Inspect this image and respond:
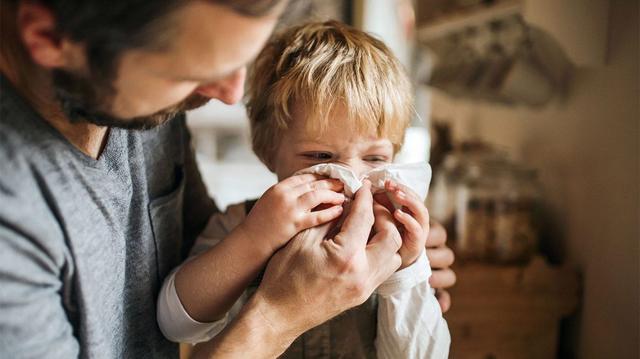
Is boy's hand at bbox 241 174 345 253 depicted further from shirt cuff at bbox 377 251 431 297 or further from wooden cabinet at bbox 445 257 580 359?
wooden cabinet at bbox 445 257 580 359

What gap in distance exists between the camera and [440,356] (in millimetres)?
933

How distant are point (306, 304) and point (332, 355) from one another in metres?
0.29

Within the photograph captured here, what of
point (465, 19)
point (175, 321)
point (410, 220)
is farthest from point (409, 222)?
point (465, 19)

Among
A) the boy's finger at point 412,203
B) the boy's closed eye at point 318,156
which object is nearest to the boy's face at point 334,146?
the boy's closed eye at point 318,156

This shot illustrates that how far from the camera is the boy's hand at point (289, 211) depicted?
0.85m

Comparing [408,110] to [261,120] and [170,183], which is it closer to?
[261,120]

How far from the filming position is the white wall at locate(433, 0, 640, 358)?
3.97 feet

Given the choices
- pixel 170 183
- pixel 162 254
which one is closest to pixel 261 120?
pixel 170 183

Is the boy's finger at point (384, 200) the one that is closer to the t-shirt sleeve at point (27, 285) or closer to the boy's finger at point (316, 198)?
the boy's finger at point (316, 198)

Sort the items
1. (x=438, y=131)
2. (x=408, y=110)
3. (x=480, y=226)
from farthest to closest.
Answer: (x=438, y=131) → (x=480, y=226) → (x=408, y=110)

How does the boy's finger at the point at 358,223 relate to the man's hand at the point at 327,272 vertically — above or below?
above

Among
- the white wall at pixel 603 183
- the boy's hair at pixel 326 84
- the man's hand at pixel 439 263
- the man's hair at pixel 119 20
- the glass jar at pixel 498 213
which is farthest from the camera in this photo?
the glass jar at pixel 498 213

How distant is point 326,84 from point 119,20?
42 centimetres

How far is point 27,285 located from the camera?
0.68 metres
